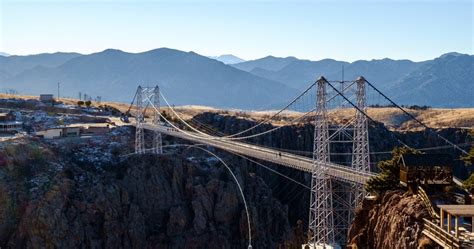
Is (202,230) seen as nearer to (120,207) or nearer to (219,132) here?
(120,207)

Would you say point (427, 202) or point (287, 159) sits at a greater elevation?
point (427, 202)

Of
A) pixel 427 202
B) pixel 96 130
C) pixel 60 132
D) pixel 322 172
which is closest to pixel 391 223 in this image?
pixel 427 202

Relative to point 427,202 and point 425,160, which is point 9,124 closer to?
point 425,160

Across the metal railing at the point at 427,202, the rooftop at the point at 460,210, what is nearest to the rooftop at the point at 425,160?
the metal railing at the point at 427,202

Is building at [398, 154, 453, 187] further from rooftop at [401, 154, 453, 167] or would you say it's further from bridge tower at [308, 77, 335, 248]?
bridge tower at [308, 77, 335, 248]

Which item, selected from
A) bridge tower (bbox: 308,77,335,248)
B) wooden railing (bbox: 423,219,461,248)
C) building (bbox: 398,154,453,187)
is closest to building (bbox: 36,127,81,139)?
bridge tower (bbox: 308,77,335,248)

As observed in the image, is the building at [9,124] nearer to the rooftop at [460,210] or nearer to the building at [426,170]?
the building at [426,170]
